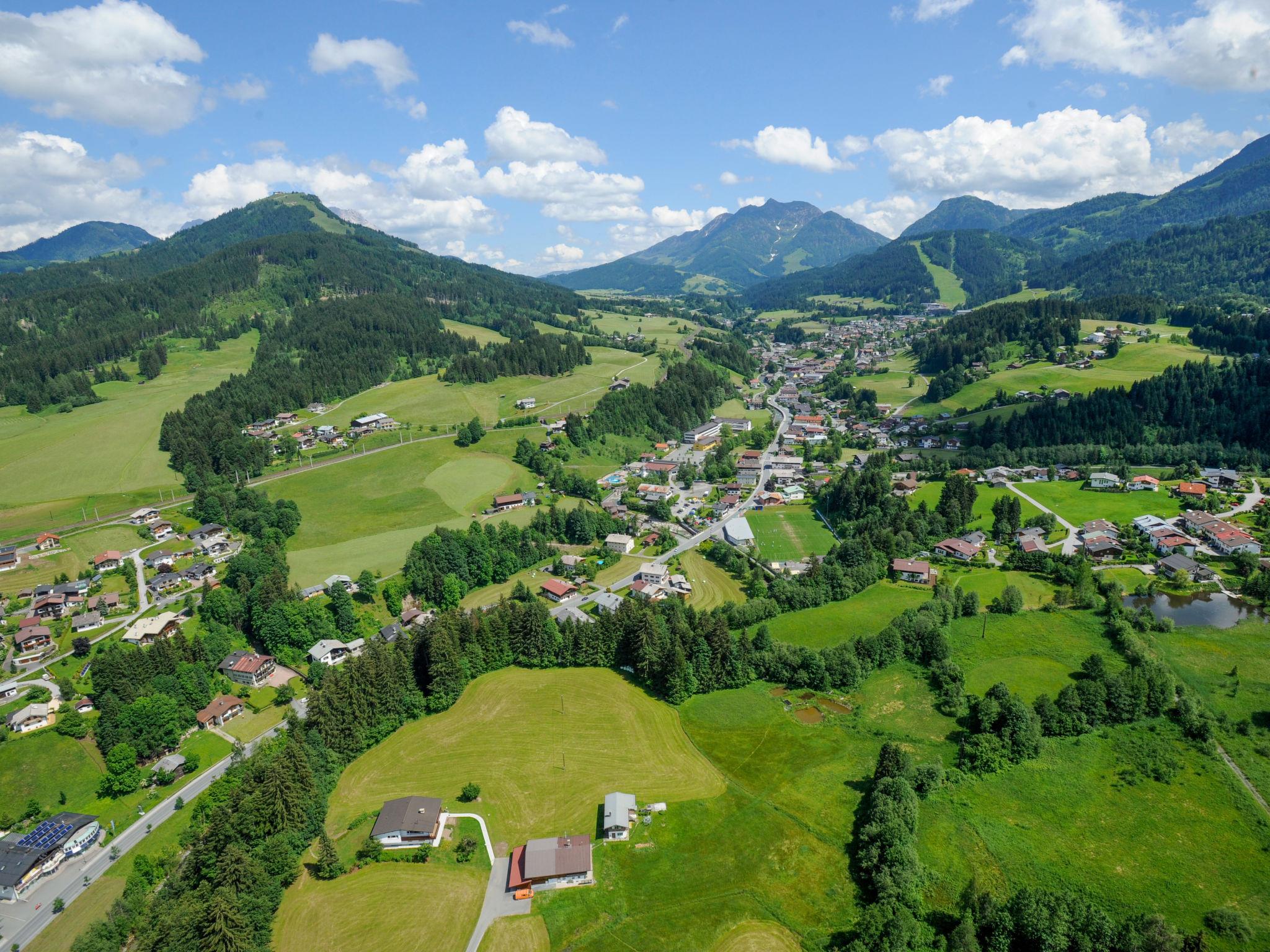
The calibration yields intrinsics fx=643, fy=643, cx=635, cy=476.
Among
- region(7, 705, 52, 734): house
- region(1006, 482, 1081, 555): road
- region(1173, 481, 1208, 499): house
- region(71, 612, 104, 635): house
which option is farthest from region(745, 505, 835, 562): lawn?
region(71, 612, 104, 635): house

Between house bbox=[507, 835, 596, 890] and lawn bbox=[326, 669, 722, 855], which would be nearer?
house bbox=[507, 835, 596, 890]

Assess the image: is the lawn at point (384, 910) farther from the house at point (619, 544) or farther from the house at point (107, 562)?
the house at point (107, 562)

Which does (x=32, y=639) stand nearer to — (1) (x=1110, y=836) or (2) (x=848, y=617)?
(2) (x=848, y=617)

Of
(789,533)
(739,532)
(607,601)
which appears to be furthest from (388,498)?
(789,533)

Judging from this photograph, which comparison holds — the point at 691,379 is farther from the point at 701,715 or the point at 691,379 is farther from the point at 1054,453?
the point at 701,715

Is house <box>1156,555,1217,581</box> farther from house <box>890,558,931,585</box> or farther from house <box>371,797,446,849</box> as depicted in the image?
house <box>371,797,446,849</box>

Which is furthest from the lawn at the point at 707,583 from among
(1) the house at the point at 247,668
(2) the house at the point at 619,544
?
(1) the house at the point at 247,668
